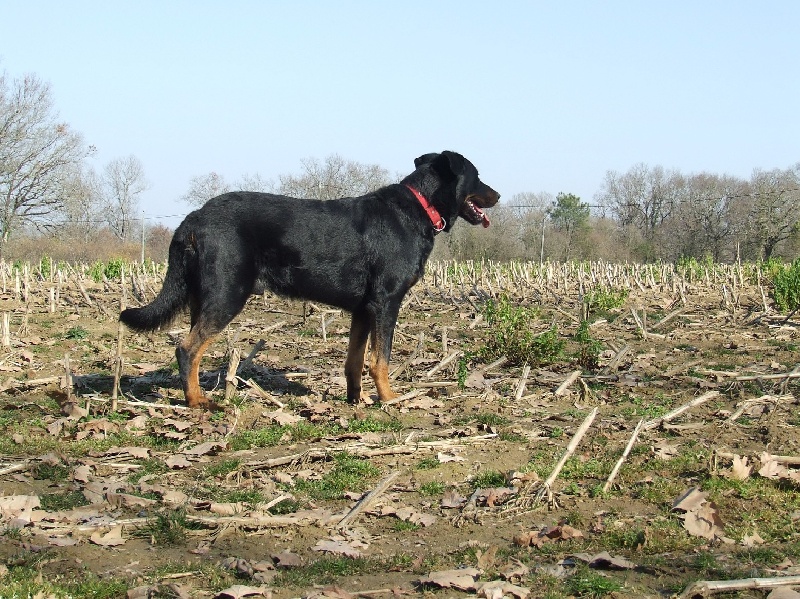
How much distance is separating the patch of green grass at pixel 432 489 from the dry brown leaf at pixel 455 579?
4.71 ft

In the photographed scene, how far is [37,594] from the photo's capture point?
319cm

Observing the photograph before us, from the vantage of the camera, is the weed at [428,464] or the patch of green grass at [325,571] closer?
the patch of green grass at [325,571]

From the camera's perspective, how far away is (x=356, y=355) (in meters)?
7.83

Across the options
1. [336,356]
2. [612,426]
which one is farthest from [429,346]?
[612,426]

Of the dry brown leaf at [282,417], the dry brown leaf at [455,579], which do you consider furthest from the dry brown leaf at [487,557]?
the dry brown leaf at [282,417]

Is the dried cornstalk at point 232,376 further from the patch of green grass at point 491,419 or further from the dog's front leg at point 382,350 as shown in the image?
the patch of green grass at point 491,419

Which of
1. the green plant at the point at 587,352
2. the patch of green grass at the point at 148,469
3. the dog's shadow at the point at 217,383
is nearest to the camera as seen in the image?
the patch of green grass at the point at 148,469

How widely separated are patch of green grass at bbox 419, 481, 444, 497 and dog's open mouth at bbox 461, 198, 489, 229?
13.4ft

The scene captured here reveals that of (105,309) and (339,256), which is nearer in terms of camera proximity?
(339,256)

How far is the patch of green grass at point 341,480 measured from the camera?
5033 millimetres

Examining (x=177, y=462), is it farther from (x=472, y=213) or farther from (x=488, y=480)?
(x=472, y=213)

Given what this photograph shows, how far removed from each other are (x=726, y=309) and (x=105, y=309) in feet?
40.6

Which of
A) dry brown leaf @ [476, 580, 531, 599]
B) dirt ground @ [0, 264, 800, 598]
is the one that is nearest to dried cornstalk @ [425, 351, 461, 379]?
dirt ground @ [0, 264, 800, 598]

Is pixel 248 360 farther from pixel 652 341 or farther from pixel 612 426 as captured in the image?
pixel 652 341
